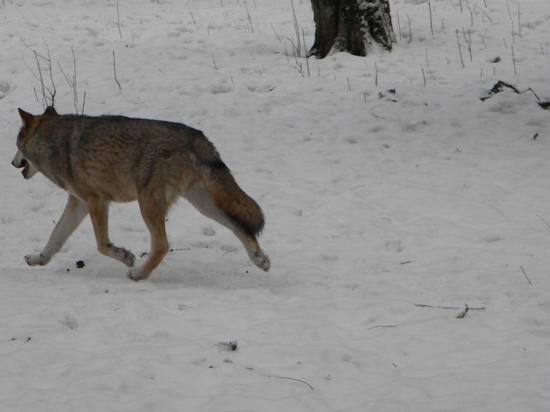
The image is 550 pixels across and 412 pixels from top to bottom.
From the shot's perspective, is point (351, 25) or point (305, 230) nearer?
point (305, 230)

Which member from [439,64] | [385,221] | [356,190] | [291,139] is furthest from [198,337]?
[439,64]

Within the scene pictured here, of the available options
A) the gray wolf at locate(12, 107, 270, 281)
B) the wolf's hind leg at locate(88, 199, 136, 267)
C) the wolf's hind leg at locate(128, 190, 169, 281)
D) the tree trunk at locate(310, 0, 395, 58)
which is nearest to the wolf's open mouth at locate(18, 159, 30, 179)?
the gray wolf at locate(12, 107, 270, 281)

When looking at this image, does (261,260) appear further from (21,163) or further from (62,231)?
(21,163)

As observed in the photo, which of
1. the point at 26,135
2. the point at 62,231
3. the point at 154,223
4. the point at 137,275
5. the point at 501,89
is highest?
the point at 26,135

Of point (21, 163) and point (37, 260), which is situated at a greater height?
point (21, 163)

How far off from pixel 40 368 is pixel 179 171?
235 cm

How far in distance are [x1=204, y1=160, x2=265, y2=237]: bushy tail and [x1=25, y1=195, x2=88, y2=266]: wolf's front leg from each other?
A: 1447 mm

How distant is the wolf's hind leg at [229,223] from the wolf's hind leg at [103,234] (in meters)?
0.81

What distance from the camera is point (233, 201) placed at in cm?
637

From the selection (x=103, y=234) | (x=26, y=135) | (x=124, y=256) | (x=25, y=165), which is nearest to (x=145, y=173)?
(x=103, y=234)

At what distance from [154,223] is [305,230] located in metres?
1.87

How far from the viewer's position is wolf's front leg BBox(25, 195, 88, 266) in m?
7.03

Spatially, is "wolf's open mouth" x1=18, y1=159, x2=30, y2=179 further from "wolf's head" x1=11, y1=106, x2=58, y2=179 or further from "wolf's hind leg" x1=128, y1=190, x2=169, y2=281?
"wolf's hind leg" x1=128, y1=190, x2=169, y2=281

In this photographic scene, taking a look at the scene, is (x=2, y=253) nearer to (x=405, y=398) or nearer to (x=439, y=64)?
(x=405, y=398)
